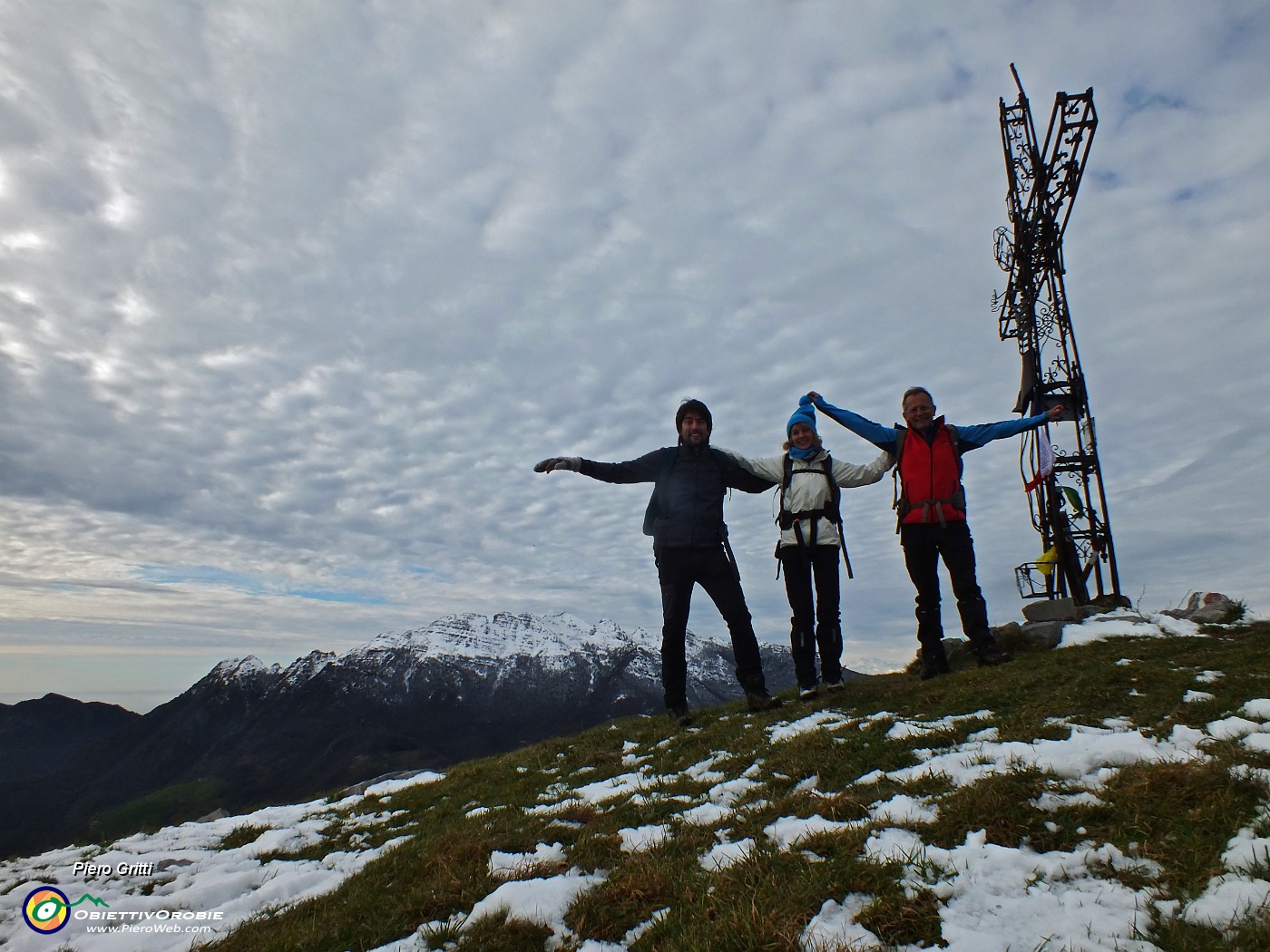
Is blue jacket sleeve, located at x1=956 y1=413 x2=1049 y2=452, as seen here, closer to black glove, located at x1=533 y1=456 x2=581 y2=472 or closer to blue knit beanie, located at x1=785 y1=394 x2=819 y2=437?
blue knit beanie, located at x1=785 y1=394 x2=819 y2=437

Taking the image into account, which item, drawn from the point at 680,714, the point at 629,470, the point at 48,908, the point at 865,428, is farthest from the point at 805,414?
the point at 48,908

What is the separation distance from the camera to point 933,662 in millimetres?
9602

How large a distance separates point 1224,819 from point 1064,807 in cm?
78

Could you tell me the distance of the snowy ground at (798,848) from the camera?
3020mm

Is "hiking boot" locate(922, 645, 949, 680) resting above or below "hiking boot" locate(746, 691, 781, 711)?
above

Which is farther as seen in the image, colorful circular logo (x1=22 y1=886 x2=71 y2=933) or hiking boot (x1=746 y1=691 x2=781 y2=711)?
hiking boot (x1=746 y1=691 x2=781 y2=711)

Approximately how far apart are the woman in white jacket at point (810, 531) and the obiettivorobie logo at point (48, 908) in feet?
27.3

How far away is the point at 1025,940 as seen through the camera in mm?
2918

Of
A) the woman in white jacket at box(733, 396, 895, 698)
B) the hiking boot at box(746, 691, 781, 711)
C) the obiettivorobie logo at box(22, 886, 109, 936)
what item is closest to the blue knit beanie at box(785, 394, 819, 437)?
the woman in white jacket at box(733, 396, 895, 698)

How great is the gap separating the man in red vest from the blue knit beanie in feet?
1.19

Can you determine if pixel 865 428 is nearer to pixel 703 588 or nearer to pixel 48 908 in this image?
pixel 703 588

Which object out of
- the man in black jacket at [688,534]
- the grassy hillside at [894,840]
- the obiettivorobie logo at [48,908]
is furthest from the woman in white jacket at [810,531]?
the obiettivorobie logo at [48,908]

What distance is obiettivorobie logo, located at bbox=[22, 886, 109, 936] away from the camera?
5.33 m

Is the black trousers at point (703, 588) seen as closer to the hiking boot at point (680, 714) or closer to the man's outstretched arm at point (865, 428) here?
the hiking boot at point (680, 714)
